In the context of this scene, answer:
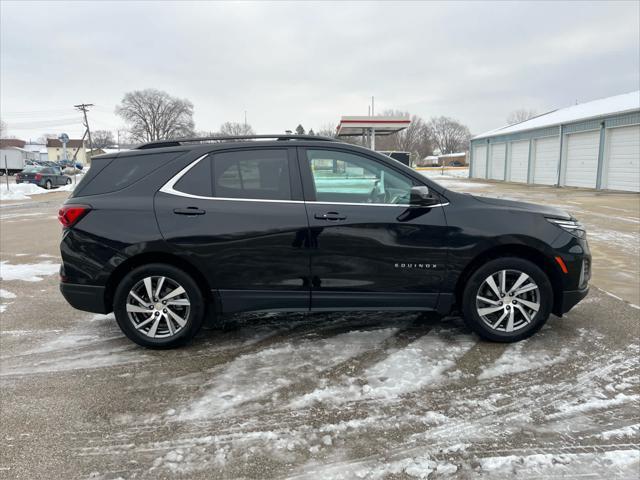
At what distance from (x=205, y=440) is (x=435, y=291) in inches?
87.5

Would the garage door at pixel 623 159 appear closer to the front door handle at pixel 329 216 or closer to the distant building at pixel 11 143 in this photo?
the front door handle at pixel 329 216

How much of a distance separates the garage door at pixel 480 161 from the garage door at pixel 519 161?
5.41 metres

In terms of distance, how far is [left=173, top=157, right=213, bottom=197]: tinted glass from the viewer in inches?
156

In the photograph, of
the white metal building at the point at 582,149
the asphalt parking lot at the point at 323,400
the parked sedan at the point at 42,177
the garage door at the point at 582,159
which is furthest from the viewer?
the parked sedan at the point at 42,177

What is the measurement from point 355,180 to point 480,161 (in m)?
40.7

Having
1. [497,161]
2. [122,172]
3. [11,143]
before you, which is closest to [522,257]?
[122,172]

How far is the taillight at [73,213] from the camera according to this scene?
3930 mm

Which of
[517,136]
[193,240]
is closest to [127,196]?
[193,240]

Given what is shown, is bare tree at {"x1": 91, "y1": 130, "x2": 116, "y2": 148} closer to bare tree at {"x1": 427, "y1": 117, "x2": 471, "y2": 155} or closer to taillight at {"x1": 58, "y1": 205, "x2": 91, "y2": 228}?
bare tree at {"x1": 427, "y1": 117, "x2": 471, "y2": 155}

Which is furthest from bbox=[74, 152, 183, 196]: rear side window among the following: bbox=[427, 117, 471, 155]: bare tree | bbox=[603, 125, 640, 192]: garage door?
bbox=[427, 117, 471, 155]: bare tree

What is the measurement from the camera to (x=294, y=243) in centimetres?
389

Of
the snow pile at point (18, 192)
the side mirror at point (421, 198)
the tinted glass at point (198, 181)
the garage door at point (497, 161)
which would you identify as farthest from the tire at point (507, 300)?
the garage door at point (497, 161)

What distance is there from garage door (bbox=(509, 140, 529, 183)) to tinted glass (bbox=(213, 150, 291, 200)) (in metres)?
32.3

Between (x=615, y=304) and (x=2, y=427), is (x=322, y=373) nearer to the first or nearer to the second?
(x=2, y=427)
